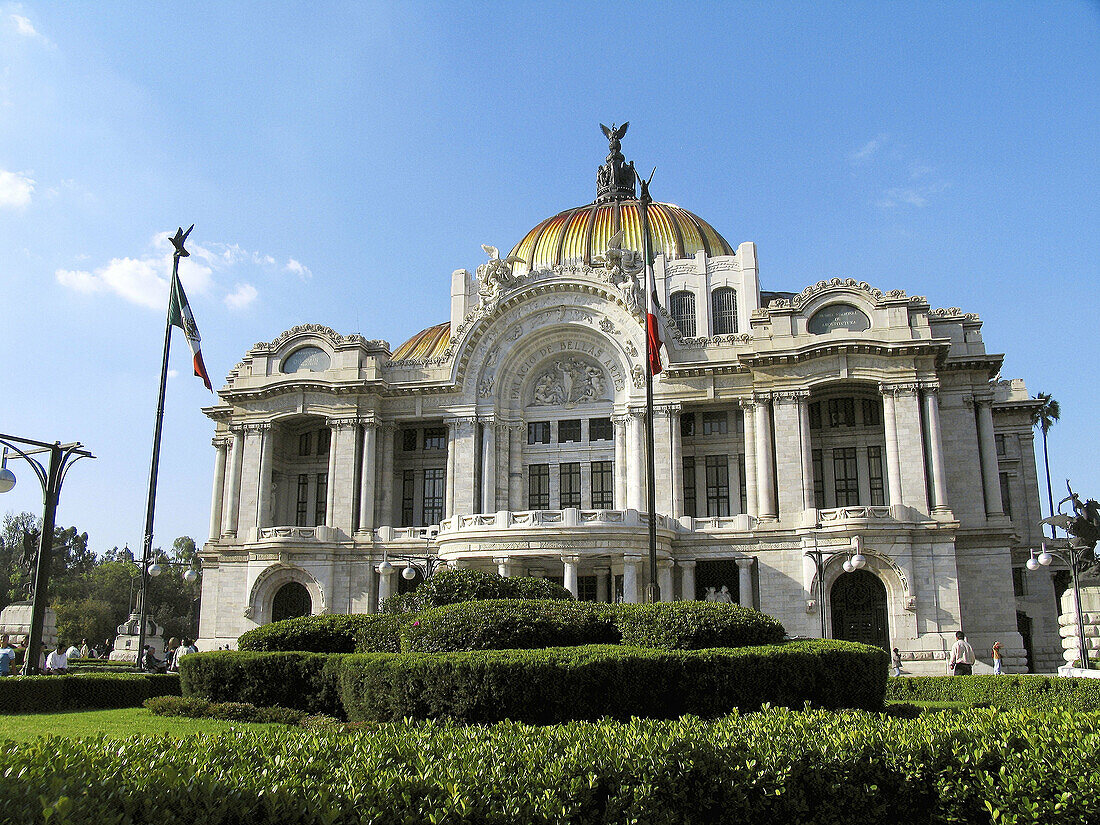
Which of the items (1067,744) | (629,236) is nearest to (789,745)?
(1067,744)

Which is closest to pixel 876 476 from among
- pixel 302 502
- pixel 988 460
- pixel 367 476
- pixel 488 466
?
pixel 988 460

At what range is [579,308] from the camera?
A: 160 ft

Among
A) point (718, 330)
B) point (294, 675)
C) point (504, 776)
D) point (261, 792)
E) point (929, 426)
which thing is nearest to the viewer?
point (261, 792)

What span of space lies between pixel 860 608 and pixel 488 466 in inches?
776

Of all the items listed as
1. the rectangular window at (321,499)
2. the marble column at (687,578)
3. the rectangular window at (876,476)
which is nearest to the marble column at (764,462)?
the marble column at (687,578)

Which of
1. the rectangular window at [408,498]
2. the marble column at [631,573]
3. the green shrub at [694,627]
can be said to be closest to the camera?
the green shrub at [694,627]

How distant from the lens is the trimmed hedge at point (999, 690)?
74.5 ft

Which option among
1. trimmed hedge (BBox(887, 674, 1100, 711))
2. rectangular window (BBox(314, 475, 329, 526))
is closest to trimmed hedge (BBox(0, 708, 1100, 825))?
trimmed hedge (BBox(887, 674, 1100, 711))

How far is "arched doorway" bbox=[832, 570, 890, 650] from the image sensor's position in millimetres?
42188

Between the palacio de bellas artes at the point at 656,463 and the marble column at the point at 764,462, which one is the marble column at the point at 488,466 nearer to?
the palacio de bellas artes at the point at 656,463

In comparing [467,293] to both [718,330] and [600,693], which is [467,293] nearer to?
[718,330]

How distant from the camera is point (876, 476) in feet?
151

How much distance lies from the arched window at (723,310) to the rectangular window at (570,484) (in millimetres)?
13422

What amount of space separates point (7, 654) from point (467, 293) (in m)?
36.9
